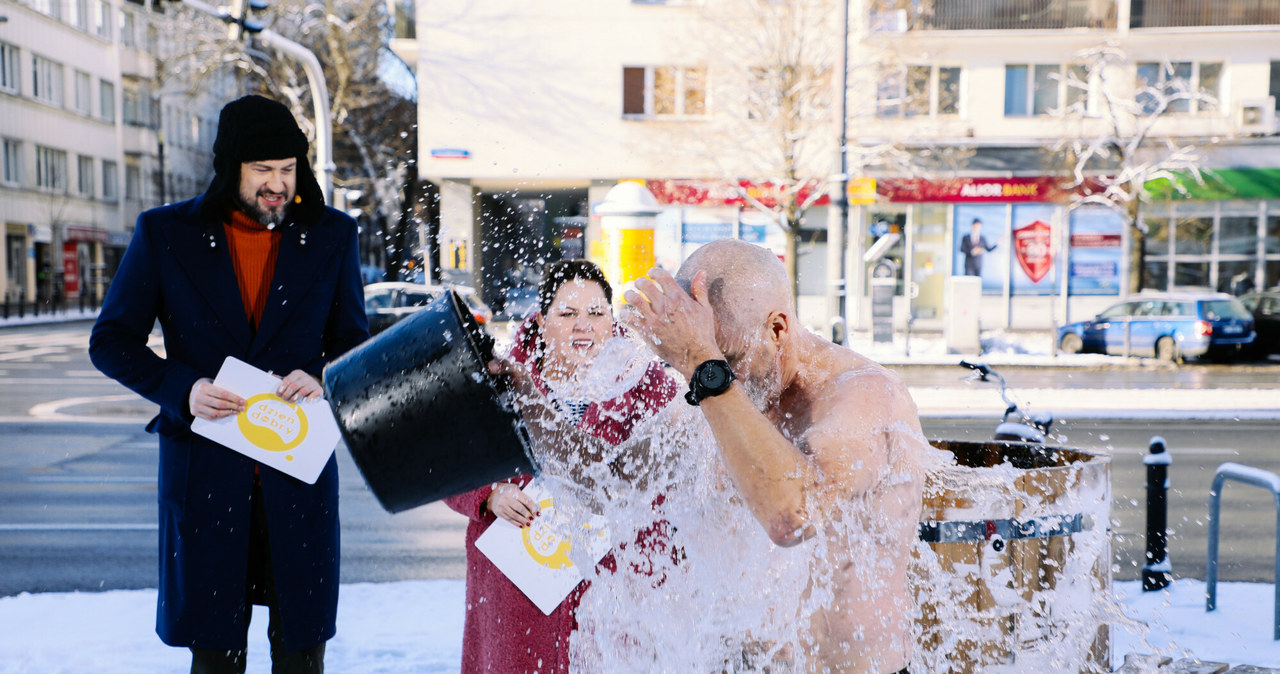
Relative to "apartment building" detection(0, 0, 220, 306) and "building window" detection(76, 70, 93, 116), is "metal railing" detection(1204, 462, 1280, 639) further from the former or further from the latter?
"building window" detection(76, 70, 93, 116)

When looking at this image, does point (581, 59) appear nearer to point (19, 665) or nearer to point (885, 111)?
point (885, 111)

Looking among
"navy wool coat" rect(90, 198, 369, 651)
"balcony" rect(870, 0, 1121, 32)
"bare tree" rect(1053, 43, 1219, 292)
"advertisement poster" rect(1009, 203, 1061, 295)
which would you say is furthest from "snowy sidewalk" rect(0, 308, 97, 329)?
"navy wool coat" rect(90, 198, 369, 651)

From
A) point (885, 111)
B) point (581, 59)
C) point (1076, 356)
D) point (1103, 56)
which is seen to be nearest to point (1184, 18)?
point (1103, 56)

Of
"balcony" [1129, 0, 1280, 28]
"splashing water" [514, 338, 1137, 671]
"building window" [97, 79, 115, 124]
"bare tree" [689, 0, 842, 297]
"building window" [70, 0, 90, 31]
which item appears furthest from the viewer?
"building window" [97, 79, 115, 124]

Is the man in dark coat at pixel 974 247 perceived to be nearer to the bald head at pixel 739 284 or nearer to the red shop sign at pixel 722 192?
the red shop sign at pixel 722 192

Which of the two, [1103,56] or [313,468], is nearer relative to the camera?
[313,468]

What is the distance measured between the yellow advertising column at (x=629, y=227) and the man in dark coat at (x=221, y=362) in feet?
22.2

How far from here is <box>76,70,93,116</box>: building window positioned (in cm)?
4516

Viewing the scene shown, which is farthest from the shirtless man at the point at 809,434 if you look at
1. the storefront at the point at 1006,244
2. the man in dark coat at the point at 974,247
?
the man in dark coat at the point at 974,247

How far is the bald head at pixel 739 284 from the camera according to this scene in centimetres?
190

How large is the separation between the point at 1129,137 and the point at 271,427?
25.3m

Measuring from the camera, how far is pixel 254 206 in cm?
273

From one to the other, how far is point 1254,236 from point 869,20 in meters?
11.3

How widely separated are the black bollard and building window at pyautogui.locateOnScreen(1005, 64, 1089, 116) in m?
22.4
